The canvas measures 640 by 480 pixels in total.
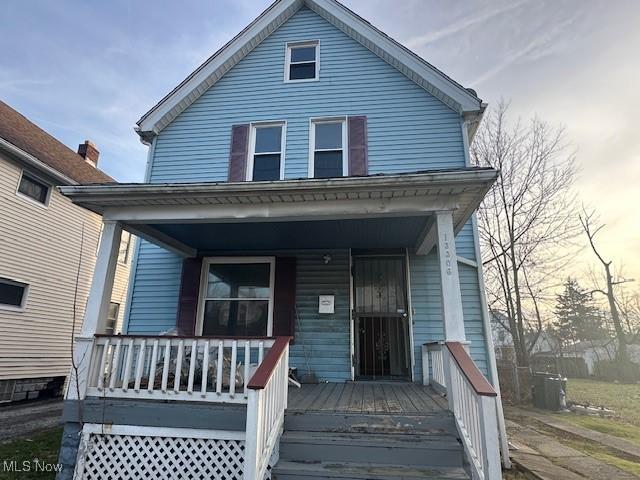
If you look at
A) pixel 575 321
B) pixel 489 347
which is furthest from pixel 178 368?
pixel 575 321

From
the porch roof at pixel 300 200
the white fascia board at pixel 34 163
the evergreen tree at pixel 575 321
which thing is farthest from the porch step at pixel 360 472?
the evergreen tree at pixel 575 321

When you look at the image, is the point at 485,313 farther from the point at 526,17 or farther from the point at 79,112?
the point at 79,112

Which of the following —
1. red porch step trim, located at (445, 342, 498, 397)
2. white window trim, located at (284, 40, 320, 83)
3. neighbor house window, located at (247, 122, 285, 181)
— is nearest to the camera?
red porch step trim, located at (445, 342, 498, 397)

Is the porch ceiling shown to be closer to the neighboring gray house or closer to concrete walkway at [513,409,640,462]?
the neighboring gray house

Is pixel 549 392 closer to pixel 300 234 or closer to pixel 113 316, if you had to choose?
pixel 300 234

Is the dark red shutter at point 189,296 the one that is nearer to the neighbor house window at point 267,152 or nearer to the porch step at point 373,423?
the neighbor house window at point 267,152

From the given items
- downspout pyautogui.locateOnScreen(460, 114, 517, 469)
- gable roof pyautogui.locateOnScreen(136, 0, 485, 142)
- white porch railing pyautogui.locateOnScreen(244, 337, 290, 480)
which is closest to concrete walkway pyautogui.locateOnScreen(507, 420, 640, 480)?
downspout pyautogui.locateOnScreen(460, 114, 517, 469)

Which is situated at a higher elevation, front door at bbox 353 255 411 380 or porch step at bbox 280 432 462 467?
front door at bbox 353 255 411 380

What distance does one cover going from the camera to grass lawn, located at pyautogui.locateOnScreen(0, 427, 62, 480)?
4.18 m

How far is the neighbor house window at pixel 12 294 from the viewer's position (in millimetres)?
9070

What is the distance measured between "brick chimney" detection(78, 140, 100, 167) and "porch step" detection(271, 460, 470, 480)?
49.1ft

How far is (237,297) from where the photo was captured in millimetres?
6695

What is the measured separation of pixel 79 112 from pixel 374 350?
1268 centimetres

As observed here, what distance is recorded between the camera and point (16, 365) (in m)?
9.23
